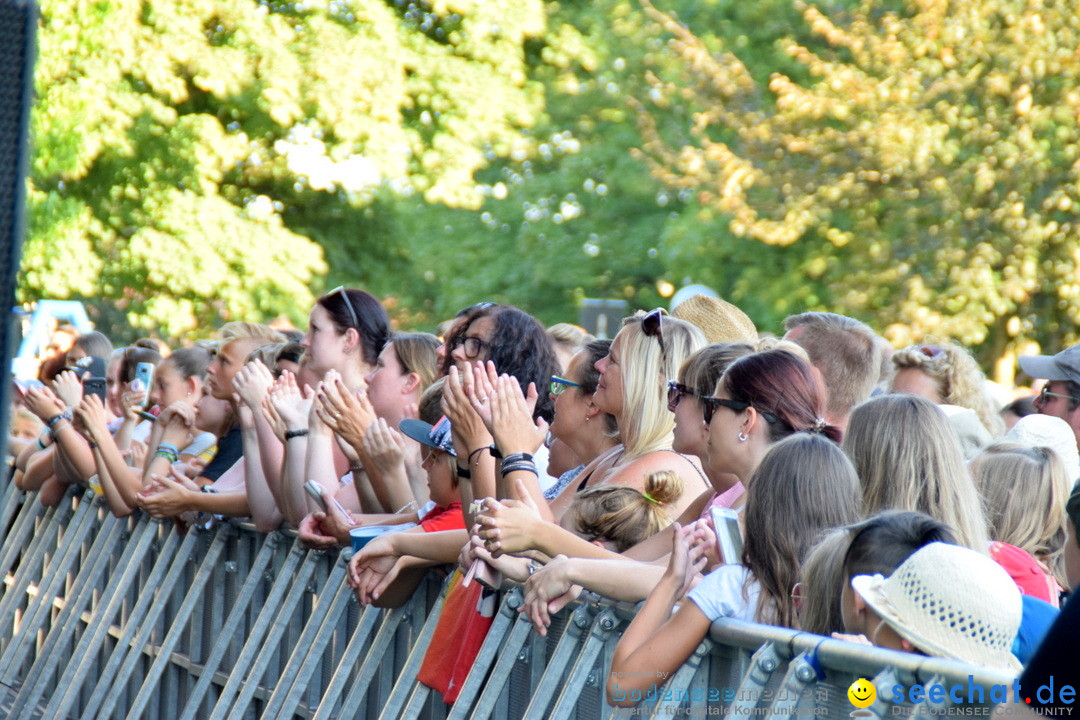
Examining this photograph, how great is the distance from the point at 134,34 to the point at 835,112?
7.98 m

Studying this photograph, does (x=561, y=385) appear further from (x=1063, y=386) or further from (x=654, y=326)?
(x=1063, y=386)

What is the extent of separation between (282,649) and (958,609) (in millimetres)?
3405

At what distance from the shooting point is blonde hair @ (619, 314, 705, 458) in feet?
14.3

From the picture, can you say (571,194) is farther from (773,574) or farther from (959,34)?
(773,574)

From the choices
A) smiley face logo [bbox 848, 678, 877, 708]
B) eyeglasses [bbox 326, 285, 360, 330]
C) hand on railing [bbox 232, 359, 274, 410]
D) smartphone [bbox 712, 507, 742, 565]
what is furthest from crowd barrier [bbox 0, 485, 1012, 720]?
eyeglasses [bbox 326, 285, 360, 330]

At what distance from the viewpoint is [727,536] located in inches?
126

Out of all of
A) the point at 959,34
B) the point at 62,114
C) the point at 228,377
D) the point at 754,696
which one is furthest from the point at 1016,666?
the point at 959,34

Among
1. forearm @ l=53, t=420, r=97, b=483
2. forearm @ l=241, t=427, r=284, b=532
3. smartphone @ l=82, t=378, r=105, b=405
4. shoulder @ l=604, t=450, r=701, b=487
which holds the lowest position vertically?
smartphone @ l=82, t=378, r=105, b=405

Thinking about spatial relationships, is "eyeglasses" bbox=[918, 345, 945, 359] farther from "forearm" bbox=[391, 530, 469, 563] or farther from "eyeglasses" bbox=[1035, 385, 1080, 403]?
"forearm" bbox=[391, 530, 469, 563]

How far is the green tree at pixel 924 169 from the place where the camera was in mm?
15516

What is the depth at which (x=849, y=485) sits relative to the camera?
320 centimetres

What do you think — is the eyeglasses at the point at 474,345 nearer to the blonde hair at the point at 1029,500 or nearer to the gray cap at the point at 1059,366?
the blonde hair at the point at 1029,500

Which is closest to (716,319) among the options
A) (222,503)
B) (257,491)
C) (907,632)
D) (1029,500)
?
(1029,500)

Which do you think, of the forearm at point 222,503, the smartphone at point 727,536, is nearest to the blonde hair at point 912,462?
the smartphone at point 727,536
